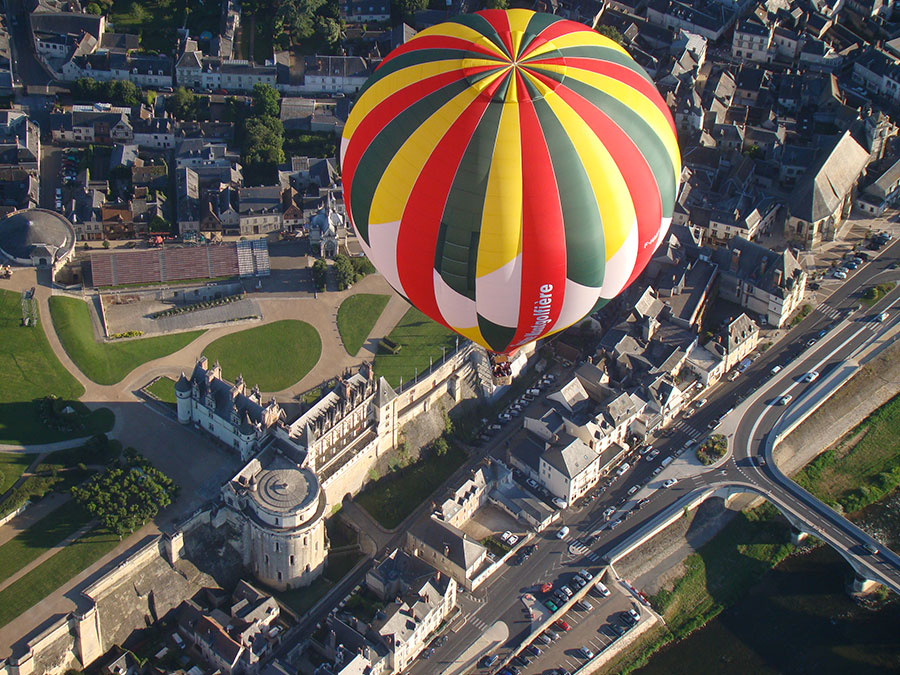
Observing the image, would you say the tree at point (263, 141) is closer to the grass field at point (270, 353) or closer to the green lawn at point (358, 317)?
the green lawn at point (358, 317)

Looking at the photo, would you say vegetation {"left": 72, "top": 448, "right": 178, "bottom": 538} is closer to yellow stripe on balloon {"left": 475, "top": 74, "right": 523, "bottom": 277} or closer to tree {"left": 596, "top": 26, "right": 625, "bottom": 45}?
yellow stripe on balloon {"left": 475, "top": 74, "right": 523, "bottom": 277}

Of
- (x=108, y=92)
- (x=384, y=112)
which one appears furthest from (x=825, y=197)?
(x=108, y=92)

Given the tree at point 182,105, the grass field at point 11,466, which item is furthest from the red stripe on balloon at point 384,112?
the tree at point 182,105

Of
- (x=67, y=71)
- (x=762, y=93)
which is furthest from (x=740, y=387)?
(x=67, y=71)

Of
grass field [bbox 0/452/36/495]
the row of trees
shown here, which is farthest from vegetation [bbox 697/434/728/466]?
the row of trees

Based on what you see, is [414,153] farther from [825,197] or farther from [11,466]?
[825,197]
